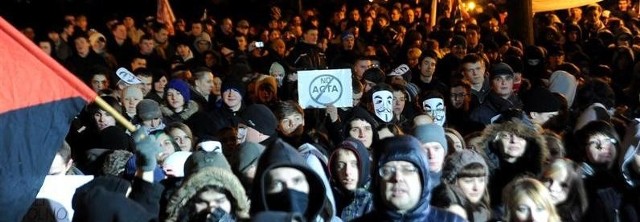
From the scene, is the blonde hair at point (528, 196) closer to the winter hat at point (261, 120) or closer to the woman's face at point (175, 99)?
the winter hat at point (261, 120)

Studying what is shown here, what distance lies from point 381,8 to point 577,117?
11380 mm

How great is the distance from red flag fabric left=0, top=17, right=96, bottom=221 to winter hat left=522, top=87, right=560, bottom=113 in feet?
17.3

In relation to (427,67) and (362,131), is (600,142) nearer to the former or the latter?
(362,131)

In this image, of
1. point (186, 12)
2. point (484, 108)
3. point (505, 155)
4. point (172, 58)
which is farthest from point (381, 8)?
point (505, 155)

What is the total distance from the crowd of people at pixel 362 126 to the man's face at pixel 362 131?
0.06ft

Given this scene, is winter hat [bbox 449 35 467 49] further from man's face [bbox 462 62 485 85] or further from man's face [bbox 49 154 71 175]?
man's face [bbox 49 154 71 175]

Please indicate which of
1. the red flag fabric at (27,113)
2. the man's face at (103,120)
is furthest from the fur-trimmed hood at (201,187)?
the man's face at (103,120)

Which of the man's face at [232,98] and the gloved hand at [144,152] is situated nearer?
the gloved hand at [144,152]

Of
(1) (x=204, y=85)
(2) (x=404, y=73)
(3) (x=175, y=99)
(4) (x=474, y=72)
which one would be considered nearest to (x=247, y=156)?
(3) (x=175, y=99)

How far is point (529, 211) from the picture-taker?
252 inches

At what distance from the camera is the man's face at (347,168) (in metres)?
7.52

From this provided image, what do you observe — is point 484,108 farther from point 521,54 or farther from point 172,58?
point 172,58

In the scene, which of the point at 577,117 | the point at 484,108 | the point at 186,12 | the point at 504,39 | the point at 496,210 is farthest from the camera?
the point at 186,12

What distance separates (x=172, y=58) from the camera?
1636 centimetres
